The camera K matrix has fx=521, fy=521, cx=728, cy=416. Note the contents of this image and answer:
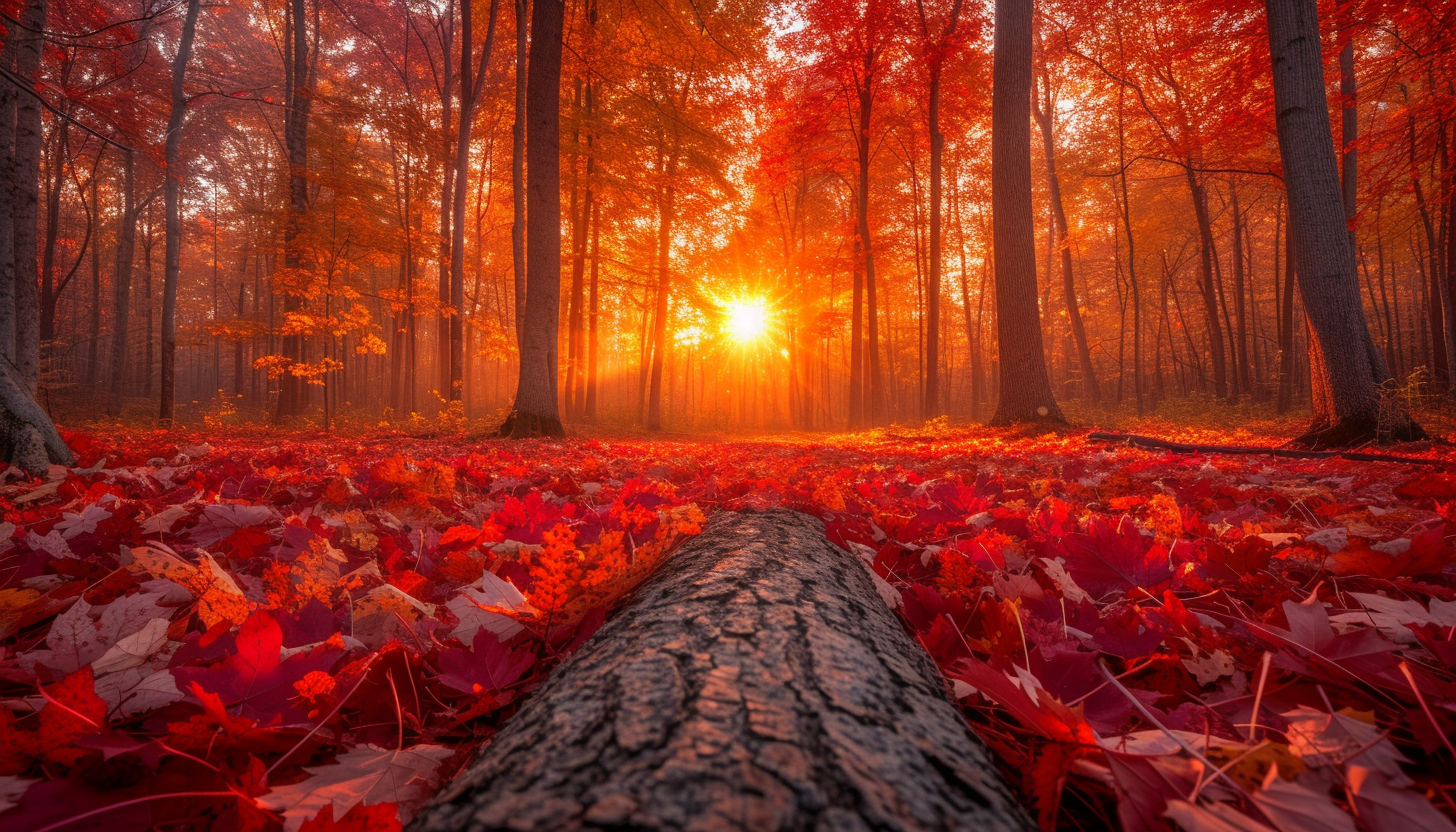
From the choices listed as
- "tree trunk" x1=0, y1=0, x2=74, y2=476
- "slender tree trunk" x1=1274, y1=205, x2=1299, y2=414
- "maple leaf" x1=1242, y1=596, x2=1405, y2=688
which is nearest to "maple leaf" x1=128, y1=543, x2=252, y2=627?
"maple leaf" x1=1242, y1=596, x2=1405, y2=688

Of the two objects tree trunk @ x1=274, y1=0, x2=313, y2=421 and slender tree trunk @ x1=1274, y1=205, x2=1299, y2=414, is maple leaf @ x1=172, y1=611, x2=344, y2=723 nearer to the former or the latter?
tree trunk @ x1=274, y1=0, x2=313, y2=421

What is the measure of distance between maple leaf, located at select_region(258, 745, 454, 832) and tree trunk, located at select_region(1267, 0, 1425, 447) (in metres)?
7.04

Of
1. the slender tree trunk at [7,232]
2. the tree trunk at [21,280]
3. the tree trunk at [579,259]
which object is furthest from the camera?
the tree trunk at [579,259]

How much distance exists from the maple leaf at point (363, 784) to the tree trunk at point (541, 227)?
6.55 meters

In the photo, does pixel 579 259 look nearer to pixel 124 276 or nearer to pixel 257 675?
pixel 257 675

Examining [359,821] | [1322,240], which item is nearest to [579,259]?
[1322,240]

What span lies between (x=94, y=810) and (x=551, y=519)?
1.18m

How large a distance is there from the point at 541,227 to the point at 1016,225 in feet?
21.9

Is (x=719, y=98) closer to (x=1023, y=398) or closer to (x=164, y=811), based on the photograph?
(x=1023, y=398)

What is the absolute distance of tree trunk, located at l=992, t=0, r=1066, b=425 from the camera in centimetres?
739

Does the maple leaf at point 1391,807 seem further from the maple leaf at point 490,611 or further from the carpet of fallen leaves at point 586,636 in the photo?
the maple leaf at point 490,611

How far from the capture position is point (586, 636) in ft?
3.09

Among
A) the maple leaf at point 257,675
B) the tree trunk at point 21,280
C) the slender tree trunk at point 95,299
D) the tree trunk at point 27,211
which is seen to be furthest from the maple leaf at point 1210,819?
the slender tree trunk at point 95,299

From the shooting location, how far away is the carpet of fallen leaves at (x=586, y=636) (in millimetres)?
533
